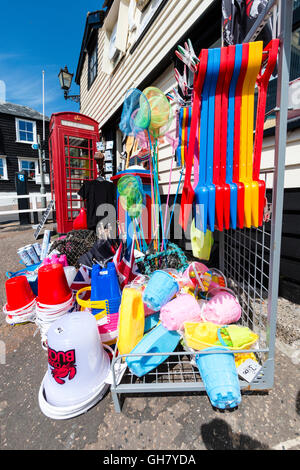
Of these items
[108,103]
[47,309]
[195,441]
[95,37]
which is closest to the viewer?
[195,441]

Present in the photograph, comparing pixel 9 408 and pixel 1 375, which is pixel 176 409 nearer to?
pixel 9 408

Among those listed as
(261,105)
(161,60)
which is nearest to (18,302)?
(261,105)

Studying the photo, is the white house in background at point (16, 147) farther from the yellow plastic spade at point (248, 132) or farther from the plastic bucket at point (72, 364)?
the yellow plastic spade at point (248, 132)

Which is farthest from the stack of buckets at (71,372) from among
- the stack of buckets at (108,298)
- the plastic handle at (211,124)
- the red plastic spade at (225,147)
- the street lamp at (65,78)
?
the street lamp at (65,78)

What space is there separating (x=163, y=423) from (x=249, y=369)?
0.55 meters

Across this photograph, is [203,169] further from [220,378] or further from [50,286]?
[50,286]

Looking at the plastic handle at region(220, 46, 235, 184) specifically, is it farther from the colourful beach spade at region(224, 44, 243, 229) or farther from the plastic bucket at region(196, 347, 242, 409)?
the plastic bucket at region(196, 347, 242, 409)

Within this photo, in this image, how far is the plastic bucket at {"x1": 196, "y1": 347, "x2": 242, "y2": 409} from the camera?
100 cm

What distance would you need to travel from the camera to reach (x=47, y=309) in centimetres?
171

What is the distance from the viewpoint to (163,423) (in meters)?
1.15

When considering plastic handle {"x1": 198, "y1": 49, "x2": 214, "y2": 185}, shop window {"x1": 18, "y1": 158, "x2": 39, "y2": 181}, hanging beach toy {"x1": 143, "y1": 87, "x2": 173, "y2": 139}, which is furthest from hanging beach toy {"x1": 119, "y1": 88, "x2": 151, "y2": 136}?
shop window {"x1": 18, "y1": 158, "x2": 39, "y2": 181}

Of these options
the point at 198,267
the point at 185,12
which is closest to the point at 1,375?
the point at 198,267

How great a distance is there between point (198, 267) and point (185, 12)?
3.66 metres

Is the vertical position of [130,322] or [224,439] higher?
[130,322]
